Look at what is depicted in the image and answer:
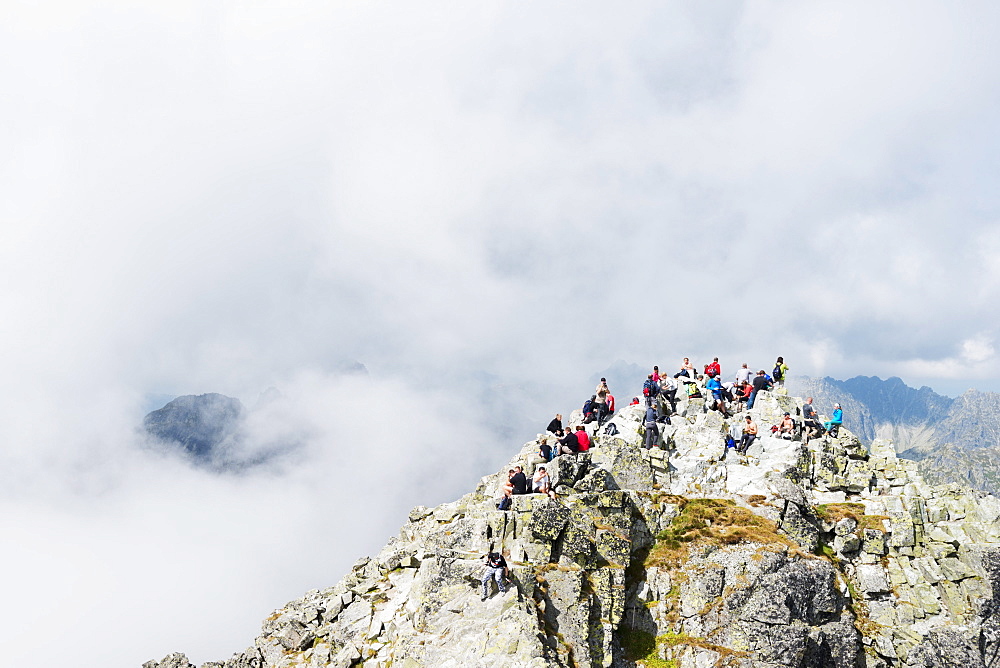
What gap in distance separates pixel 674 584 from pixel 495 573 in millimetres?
13270

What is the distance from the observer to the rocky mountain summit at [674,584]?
3061 cm

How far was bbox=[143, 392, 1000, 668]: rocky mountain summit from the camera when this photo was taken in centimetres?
3061

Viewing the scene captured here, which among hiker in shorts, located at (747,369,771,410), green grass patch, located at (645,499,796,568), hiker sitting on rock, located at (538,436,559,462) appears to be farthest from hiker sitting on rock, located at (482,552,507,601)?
hiker in shorts, located at (747,369,771,410)

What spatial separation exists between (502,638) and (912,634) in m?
28.4

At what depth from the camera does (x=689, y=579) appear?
1378 inches

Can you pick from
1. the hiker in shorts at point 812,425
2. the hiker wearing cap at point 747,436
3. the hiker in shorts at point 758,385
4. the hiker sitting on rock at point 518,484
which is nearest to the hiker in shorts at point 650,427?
the hiker wearing cap at point 747,436

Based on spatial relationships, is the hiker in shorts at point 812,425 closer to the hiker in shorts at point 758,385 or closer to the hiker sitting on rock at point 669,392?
the hiker in shorts at point 758,385

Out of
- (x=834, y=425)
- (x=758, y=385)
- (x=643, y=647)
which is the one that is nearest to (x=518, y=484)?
(x=643, y=647)

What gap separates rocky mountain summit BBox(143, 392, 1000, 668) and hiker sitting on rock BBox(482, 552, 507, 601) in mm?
743

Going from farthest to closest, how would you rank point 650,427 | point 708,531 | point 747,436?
1. point 747,436
2. point 650,427
3. point 708,531

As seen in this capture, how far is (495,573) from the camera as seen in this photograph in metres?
30.1

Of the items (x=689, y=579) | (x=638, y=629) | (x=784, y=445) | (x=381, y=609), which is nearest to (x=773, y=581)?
(x=689, y=579)

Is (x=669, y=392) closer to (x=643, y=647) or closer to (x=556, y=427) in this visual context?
(x=556, y=427)

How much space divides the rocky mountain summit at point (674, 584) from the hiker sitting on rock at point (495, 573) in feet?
2.44
